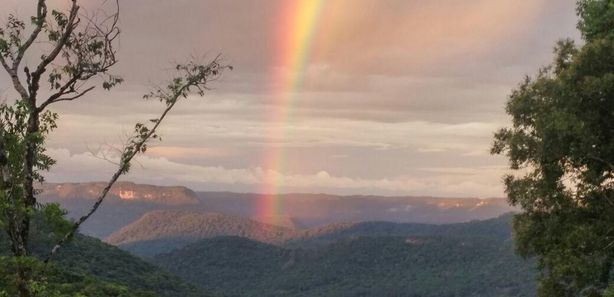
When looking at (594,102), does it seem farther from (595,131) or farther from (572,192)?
(572,192)

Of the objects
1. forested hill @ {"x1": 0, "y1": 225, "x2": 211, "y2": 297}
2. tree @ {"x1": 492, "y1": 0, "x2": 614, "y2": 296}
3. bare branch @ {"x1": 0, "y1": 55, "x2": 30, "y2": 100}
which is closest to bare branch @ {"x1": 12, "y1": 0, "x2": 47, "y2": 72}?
bare branch @ {"x1": 0, "y1": 55, "x2": 30, "y2": 100}

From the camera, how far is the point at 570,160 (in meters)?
20.7

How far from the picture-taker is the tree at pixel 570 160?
19.0 m

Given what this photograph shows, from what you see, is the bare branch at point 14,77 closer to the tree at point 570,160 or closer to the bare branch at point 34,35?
the bare branch at point 34,35

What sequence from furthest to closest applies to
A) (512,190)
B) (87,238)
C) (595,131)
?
(87,238)
(512,190)
(595,131)

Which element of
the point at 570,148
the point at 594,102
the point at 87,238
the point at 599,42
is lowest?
the point at 87,238

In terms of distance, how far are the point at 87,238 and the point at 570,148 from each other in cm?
11422

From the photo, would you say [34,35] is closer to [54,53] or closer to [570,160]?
[54,53]

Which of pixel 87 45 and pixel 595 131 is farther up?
pixel 87 45

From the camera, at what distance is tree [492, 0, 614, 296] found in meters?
19.0

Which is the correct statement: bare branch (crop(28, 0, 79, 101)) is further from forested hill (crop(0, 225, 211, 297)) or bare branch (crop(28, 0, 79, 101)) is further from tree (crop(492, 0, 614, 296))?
forested hill (crop(0, 225, 211, 297))

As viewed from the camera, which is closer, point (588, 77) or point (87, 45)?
point (87, 45)

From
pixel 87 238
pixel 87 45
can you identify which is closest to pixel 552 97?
pixel 87 45

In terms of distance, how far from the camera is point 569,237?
1958 cm
